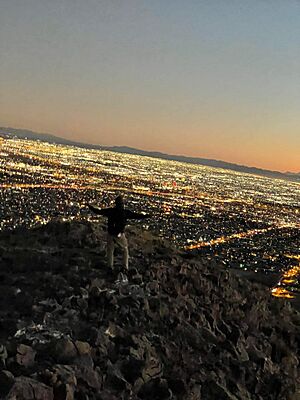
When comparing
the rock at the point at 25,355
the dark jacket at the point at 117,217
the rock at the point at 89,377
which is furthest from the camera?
the dark jacket at the point at 117,217

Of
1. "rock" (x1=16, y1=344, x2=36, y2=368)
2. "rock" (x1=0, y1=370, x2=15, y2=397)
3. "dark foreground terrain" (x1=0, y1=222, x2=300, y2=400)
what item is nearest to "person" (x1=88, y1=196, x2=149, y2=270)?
"dark foreground terrain" (x1=0, y1=222, x2=300, y2=400)

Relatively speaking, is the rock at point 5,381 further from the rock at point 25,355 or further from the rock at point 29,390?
the rock at point 25,355

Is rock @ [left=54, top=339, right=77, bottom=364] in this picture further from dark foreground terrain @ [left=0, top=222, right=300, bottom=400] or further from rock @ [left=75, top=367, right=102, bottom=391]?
rock @ [left=75, top=367, right=102, bottom=391]

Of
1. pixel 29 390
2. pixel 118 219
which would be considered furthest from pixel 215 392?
pixel 118 219

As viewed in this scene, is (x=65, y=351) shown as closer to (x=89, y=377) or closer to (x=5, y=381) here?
(x=89, y=377)

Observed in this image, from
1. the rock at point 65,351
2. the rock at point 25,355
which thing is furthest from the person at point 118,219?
the rock at point 25,355
